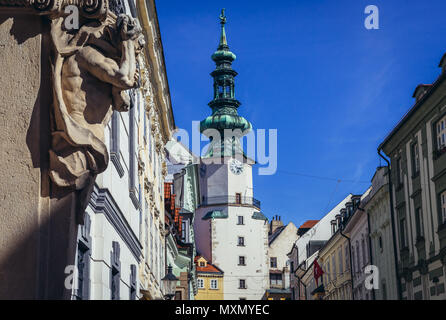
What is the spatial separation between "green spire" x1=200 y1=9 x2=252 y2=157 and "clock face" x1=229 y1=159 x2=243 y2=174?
164cm

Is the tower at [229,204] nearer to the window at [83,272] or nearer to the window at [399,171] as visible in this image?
the window at [399,171]

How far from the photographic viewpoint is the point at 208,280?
9294 cm

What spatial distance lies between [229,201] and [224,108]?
13.3m

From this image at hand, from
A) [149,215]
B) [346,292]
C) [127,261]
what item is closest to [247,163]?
[346,292]

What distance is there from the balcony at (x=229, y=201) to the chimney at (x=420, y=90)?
73721 mm

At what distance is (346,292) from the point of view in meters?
47.1

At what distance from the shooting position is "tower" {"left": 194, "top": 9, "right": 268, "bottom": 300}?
98062 mm

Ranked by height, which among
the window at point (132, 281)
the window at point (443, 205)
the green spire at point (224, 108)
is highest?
the green spire at point (224, 108)

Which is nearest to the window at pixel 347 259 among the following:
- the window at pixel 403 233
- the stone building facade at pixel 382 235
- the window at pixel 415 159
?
the stone building facade at pixel 382 235

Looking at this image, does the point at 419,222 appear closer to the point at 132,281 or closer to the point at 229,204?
the point at 132,281

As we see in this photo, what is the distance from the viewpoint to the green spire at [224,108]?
102 meters

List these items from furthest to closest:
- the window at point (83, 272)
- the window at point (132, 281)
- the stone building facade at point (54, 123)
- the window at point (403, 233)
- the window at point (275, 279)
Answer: the window at point (275, 279), the window at point (403, 233), the window at point (132, 281), the window at point (83, 272), the stone building facade at point (54, 123)

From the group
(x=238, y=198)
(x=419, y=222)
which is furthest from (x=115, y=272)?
(x=238, y=198)

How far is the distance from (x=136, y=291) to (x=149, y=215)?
232 inches
